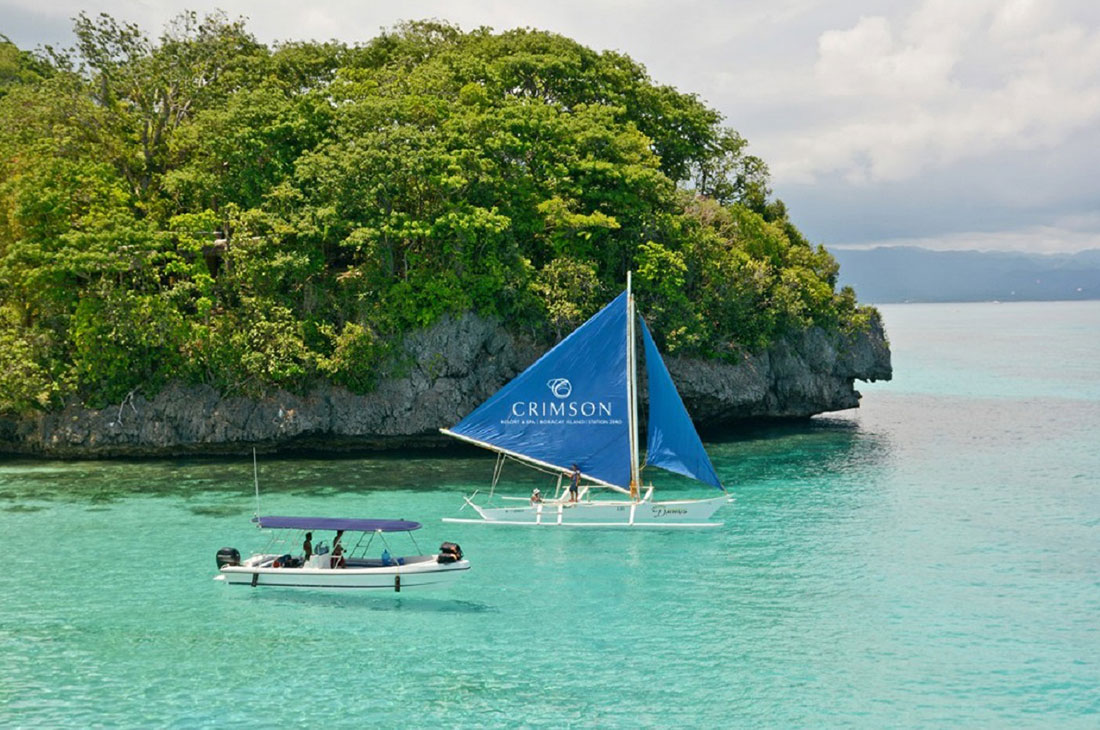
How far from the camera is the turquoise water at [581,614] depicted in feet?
54.2

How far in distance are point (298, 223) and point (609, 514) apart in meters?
19.2

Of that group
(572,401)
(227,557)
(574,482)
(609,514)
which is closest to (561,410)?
(572,401)

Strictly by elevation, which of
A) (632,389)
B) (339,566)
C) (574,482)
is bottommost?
(339,566)

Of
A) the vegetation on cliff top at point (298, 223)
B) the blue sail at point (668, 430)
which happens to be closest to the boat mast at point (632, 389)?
the blue sail at point (668, 430)

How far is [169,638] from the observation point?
1950 cm

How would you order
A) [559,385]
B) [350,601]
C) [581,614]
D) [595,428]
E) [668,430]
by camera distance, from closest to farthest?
[581,614] → [350,601] → [668,430] → [559,385] → [595,428]

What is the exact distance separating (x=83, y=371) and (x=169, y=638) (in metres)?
22.7

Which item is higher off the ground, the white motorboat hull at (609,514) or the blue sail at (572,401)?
the blue sail at (572,401)

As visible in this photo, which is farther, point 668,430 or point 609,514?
point 609,514

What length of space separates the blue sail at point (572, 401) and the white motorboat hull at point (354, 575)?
6680 millimetres

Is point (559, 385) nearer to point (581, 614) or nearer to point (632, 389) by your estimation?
point (632, 389)

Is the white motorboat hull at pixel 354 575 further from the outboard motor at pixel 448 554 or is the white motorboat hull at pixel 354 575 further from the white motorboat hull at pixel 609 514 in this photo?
the white motorboat hull at pixel 609 514

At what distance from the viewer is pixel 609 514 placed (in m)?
28.4

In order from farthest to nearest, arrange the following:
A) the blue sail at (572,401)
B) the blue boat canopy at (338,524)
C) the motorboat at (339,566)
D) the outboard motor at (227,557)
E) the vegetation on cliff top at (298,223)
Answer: the vegetation on cliff top at (298,223), the blue sail at (572,401), the outboard motor at (227,557), the motorboat at (339,566), the blue boat canopy at (338,524)
